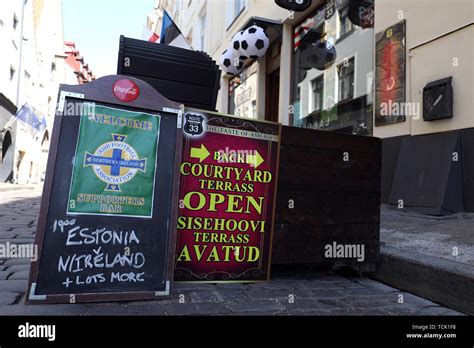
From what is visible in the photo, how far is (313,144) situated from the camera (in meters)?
3.27

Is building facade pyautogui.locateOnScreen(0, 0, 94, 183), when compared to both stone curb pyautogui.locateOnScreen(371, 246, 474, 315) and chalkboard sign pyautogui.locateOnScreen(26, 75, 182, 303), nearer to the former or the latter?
chalkboard sign pyautogui.locateOnScreen(26, 75, 182, 303)

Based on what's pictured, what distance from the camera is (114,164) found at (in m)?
2.65

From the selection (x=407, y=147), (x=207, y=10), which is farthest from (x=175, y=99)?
(x=207, y=10)

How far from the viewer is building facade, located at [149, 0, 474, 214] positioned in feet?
16.3

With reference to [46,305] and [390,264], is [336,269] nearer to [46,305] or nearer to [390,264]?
[390,264]

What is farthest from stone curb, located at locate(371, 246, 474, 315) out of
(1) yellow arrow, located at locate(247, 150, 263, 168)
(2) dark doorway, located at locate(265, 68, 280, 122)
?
(2) dark doorway, located at locate(265, 68, 280, 122)

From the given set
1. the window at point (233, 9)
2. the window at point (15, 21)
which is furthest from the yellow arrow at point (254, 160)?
the window at point (15, 21)

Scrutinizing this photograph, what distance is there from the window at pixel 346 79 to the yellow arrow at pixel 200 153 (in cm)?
499

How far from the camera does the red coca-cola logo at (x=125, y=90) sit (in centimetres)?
272

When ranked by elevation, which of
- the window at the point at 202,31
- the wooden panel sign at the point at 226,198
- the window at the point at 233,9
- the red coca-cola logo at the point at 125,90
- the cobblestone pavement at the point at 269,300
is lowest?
the cobblestone pavement at the point at 269,300

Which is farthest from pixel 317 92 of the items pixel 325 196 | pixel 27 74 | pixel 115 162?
pixel 27 74

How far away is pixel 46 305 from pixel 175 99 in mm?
1921

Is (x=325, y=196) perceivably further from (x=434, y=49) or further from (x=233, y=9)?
(x=233, y=9)

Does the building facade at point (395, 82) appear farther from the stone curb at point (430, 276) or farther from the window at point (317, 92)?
the stone curb at point (430, 276)
